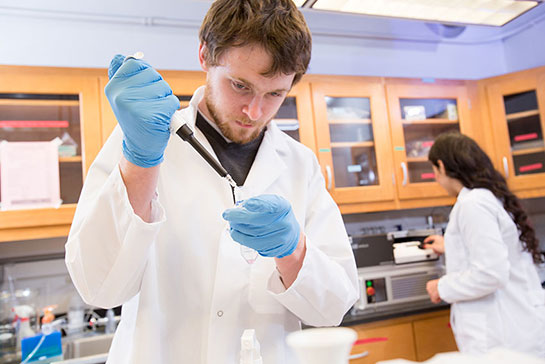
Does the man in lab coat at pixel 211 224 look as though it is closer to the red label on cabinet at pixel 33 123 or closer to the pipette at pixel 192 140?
the pipette at pixel 192 140

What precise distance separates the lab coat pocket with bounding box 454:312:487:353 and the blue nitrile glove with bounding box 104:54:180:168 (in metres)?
1.80

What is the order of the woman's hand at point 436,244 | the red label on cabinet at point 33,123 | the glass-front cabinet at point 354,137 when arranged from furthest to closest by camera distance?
the glass-front cabinet at point 354,137 < the woman's hand at point 436,244 < the red label on cabinet at point 33,123

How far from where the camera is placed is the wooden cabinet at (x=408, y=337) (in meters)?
2.21

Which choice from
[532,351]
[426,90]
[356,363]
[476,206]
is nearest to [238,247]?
[476,206]

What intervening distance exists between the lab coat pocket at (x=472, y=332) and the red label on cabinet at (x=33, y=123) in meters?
2.40

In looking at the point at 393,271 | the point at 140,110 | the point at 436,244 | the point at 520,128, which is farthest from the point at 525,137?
the point at 140,110

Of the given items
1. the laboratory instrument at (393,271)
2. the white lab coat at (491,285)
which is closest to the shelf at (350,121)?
the laboratory instrument at (393,271)

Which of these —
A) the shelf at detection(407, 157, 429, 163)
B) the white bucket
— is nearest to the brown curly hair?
the white bucket

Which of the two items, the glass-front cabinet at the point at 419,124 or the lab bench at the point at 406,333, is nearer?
the lab bench at the point at 406,333

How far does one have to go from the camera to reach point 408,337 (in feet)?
7.52

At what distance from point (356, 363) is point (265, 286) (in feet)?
4.77

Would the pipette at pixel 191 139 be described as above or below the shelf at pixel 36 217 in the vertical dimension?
above

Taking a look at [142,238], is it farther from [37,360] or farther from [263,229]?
[37,360]

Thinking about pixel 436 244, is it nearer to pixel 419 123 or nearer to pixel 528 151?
pixel 419 123
